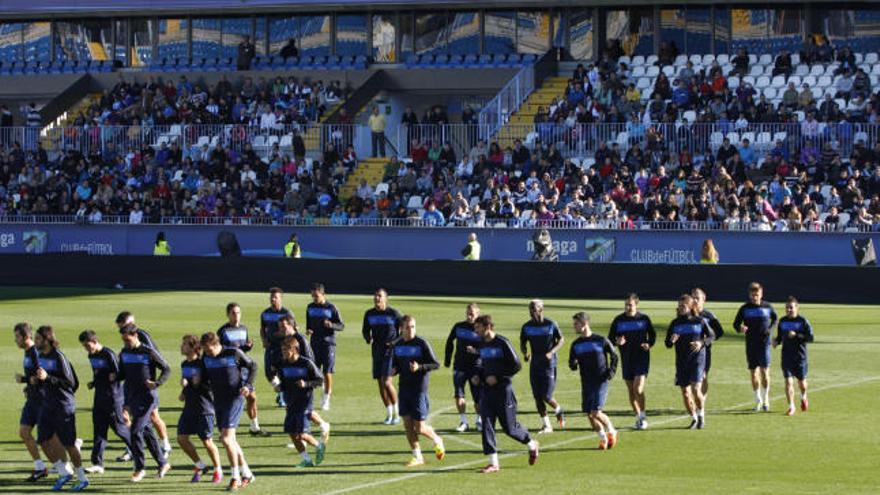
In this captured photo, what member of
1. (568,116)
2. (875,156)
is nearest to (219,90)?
(568,116)

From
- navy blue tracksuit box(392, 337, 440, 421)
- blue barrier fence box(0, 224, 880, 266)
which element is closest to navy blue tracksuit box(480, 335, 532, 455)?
navy blue tracksuit box(392, 337, 440, 421)

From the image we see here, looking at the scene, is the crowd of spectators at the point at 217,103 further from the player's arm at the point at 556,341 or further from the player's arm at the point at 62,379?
the player's arm at the point at 62,379

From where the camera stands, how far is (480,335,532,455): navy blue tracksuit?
18.2m

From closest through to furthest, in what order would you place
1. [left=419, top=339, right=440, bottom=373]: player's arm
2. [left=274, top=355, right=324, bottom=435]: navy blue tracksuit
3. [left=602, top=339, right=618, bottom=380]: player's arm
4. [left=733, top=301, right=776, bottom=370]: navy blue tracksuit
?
[left=274, top=355, right=324, bottom=435]: navy blue tracksuit → [left=419, top=339, right=440, bottom=373]: player's arm → [left=602, top=339, right=618, bottom=380]: player's arm → [left=733, top=301, right=776, bottom=370]: navy blue tracksuit

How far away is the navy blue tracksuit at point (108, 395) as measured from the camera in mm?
18000

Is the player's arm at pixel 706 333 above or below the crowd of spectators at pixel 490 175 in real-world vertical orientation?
below

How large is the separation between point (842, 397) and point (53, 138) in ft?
135

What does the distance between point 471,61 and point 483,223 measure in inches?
540

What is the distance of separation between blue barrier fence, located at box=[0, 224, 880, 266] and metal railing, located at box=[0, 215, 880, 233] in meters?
0.21

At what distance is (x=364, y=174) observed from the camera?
54.9 m

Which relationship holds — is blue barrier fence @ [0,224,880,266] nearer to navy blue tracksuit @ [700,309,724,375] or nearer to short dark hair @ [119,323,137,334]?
navy blue tracksuit @ [700,309,724,375]

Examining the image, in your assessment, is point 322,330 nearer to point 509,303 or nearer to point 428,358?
point 428,358

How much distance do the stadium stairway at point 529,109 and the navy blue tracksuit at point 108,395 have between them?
118 ft

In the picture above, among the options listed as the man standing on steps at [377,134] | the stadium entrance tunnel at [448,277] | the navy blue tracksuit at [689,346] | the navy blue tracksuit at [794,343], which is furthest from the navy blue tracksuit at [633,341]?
the man standing on steps at [377,134]
